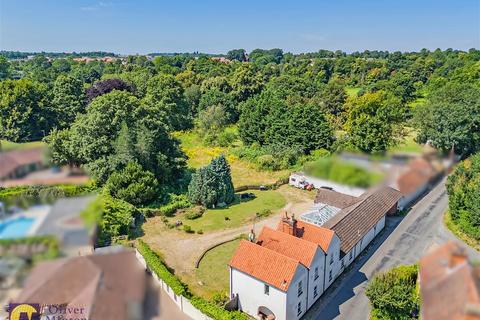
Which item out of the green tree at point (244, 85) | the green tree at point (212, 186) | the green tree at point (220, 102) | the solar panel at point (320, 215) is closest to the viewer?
the solar panel at point (320, 215)

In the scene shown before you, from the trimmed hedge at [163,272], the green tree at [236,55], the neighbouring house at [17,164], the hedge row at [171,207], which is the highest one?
the green tree at [236,55]

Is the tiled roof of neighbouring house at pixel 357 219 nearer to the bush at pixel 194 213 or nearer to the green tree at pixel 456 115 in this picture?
the green tree at pixel 456 115

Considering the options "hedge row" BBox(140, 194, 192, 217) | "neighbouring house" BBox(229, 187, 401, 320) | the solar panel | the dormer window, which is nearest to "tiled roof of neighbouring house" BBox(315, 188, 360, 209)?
the solar panel

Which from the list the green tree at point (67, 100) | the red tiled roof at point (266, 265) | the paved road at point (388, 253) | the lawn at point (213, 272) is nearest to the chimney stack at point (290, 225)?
the red tiled roof at point (266, 265)

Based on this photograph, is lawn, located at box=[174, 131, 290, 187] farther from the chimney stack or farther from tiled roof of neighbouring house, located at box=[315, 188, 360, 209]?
the chimney stack

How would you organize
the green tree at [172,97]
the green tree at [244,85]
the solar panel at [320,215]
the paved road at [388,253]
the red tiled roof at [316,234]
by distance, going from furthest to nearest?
the green tree at [244,85]
the green tree at [172,97]
the solar panel at [320,215]
the red tiled roof at [316,234]
the paved road at [388,253]

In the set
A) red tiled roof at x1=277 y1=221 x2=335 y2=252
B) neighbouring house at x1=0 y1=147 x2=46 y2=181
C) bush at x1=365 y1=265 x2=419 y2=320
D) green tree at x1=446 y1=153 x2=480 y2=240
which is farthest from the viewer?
green tree at x1=446 y1=153 x2=480 y2=240

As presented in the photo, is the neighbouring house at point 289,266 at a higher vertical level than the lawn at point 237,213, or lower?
higher
